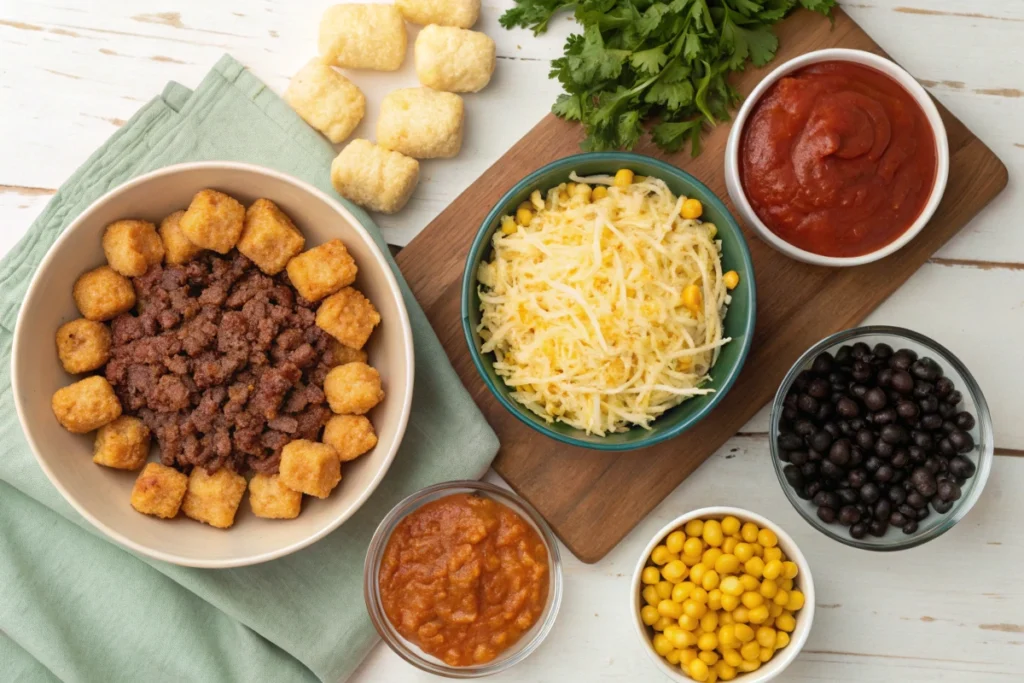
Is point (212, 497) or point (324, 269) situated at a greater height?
point (324, 269)

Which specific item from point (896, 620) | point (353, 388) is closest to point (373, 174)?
point (353, 388)

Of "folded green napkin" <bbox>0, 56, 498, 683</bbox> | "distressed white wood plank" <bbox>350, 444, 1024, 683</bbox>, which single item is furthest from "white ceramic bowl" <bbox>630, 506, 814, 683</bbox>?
"folded green napkin" <bbox>0, 56, 498, 683</bbox>

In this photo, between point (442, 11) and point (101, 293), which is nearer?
point (101, 293)

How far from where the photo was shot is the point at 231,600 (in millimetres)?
3463

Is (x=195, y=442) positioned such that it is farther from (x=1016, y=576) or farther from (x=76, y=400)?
(x=1016, y=576)

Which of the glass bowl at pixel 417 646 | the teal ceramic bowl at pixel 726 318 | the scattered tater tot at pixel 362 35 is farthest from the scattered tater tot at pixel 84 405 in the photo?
the scattered tater tot at pixel 362 35

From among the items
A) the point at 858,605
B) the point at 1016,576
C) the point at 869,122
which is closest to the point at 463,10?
the point at 869,122

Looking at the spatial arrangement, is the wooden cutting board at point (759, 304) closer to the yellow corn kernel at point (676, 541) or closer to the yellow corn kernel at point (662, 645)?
the yellow corn kernel at point (676, 541)

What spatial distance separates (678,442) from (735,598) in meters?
0.65

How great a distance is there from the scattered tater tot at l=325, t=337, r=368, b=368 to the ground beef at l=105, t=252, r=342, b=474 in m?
0.01

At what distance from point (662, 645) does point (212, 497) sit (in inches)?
73.7

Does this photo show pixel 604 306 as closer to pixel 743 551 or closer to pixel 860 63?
pixel 743 551

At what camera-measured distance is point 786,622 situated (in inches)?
135

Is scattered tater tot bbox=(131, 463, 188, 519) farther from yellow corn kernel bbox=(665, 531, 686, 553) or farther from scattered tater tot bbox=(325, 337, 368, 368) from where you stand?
yellow corn kernel bbox=(665, 531, 686, 553)
